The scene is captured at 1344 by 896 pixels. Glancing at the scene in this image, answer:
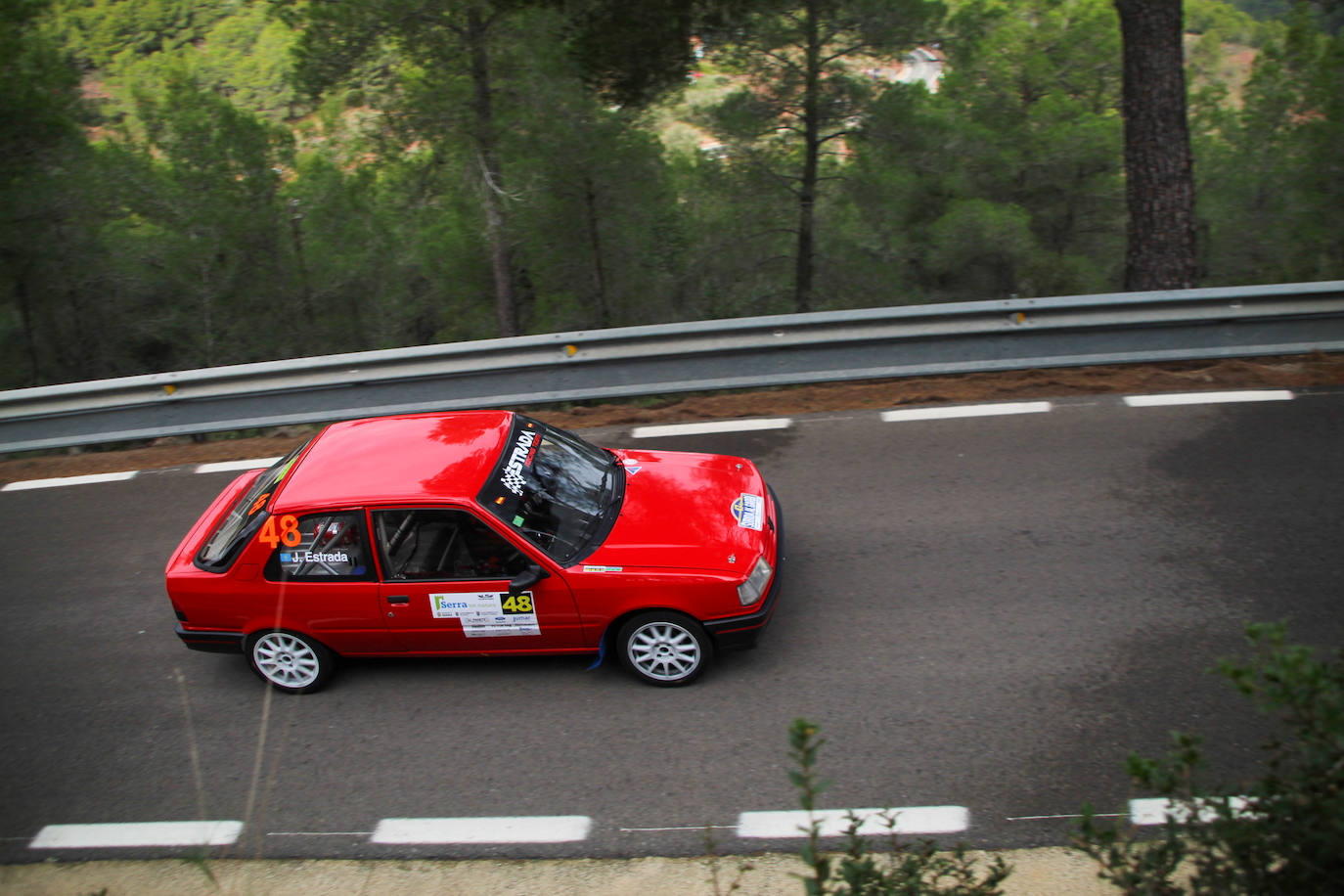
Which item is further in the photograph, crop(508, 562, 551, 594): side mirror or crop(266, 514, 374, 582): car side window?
crop(266, 514, 374, 582): car side window

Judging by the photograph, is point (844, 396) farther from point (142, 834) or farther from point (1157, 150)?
point (142, 834)

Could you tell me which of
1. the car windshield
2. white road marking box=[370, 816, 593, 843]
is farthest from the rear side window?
white road marking box=[370, 816, 593, 843]

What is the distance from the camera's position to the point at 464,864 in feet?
16.1

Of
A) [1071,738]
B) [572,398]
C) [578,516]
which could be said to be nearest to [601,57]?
[572,398]

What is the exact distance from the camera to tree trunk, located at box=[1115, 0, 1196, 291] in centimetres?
1006

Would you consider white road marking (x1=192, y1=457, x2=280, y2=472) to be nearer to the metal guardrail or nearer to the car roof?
the metal guardrail

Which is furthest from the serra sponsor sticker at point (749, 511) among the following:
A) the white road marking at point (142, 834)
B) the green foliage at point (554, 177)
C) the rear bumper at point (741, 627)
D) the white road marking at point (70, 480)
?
the green foliage at point (554, 177)

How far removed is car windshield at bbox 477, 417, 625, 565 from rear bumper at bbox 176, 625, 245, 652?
1807mm

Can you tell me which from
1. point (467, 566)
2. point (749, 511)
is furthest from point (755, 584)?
point (467, 566)

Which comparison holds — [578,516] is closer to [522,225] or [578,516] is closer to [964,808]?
[964,808]

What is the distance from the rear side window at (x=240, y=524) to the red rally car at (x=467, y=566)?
0.6 inches

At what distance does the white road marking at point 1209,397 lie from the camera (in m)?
8.55

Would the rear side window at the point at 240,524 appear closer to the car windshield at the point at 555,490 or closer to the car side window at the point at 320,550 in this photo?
the car side window at the point at 320,550

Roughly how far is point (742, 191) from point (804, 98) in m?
Result: 2.62
